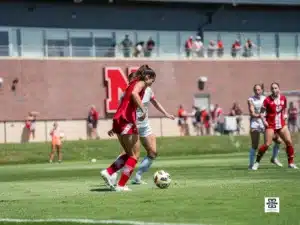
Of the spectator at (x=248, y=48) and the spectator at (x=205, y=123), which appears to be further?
the spectator at (x=248, y=48)

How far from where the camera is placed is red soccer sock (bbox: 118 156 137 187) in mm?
18203

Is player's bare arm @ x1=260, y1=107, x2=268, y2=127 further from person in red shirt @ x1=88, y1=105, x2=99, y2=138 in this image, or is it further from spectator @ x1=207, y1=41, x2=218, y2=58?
spectator @ x1=207, y1=41, x2=218, y2=58

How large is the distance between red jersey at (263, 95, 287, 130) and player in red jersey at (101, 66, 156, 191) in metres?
7.28

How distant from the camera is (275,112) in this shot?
25.3 meters

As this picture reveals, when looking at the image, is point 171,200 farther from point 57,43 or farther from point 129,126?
point 57,43

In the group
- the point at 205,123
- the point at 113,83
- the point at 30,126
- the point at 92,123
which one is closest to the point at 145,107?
the point at 30,126

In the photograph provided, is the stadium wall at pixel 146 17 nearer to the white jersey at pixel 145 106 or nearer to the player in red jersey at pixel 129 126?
the white jersey at pixel 145 106

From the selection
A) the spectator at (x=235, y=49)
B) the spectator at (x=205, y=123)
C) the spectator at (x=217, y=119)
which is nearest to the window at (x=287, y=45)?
the spectator at (x=235, y=49)

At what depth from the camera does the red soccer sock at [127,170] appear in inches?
717

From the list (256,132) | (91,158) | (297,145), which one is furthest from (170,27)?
(256,132)

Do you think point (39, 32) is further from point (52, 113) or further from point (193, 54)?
point (193, 54)

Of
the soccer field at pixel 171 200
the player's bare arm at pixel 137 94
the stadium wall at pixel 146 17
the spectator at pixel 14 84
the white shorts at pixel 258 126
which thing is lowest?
the soccer field at pixel 171 200

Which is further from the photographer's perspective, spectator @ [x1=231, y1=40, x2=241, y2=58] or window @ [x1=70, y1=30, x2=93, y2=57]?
spectator @ [x1=231, y1=40, x2=241, y2=58]

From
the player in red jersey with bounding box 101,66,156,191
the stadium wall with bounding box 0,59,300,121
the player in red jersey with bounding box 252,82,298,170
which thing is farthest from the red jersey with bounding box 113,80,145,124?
the stadium wall with bounding box 0,59,300,121
